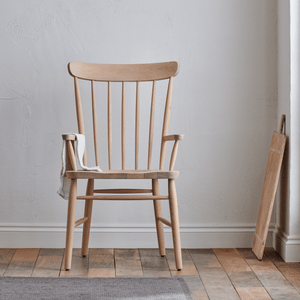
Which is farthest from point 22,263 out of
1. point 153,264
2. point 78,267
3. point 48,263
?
point 153,264

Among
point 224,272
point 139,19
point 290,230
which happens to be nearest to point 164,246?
point 224,272

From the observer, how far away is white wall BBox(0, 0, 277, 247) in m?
1.83

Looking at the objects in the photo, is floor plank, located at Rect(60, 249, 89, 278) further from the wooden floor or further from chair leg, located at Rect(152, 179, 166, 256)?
chair leg, located at Rect(152, 179, 166, 256)

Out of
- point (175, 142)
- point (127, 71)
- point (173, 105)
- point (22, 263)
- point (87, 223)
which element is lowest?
point (22, 263)

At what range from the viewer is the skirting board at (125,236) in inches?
71.5

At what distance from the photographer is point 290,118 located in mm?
1665

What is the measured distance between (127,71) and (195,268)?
3.02ft

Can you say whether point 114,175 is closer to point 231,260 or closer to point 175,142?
point 175,142

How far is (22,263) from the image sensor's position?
1583 mm

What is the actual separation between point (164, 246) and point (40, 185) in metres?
0.68

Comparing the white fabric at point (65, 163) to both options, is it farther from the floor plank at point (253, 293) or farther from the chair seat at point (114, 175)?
the floor plank at point (253, 293)

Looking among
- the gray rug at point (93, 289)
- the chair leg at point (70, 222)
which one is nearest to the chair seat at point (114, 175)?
the chair leg at point (70, 222)

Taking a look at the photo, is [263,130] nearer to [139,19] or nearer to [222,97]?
[222,97]

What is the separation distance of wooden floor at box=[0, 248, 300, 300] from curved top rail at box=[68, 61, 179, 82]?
81 centimetres
